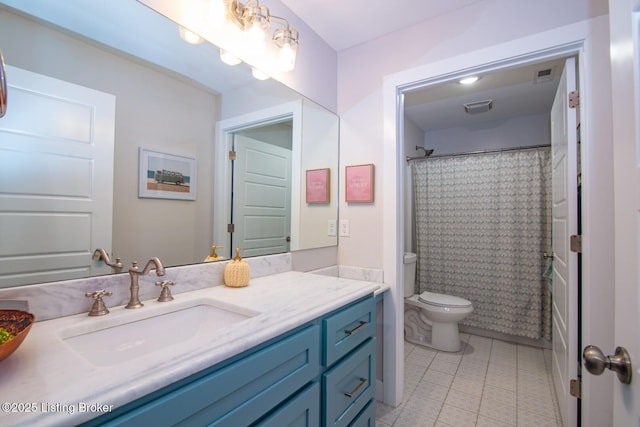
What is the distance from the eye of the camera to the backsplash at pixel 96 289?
799mm

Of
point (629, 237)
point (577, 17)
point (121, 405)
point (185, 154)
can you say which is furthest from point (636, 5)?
point (185, 154)

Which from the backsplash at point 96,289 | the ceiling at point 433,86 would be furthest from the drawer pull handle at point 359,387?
the ceiling at point 433,86

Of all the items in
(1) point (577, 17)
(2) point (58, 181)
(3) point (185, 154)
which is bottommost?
(2) point (58, 181)

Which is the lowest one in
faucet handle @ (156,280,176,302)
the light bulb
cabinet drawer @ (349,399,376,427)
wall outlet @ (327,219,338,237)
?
cabinet drawer @ (349,399,376,427)

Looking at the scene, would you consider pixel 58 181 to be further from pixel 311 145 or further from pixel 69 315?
pixel 311 145

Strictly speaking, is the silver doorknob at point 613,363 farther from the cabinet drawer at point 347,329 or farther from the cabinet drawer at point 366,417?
the cabinet drawer at point 366,417

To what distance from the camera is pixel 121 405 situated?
503 mm

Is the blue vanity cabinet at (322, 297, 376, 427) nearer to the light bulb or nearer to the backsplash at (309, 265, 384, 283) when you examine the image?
the backsplash at (309, 265, 384, 283)

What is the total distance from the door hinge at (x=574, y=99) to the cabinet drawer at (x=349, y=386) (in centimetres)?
153

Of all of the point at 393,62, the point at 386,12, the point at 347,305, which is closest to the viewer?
the point at 347,305

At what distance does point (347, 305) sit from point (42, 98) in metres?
1.21

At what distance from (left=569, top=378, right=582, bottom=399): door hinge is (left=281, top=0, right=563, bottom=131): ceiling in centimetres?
162

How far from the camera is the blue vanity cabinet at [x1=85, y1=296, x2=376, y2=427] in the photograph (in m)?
Result: 0.58

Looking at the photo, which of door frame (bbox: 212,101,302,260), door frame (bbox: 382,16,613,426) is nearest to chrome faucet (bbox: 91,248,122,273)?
door frame (bbox: 212,101,302,260)
